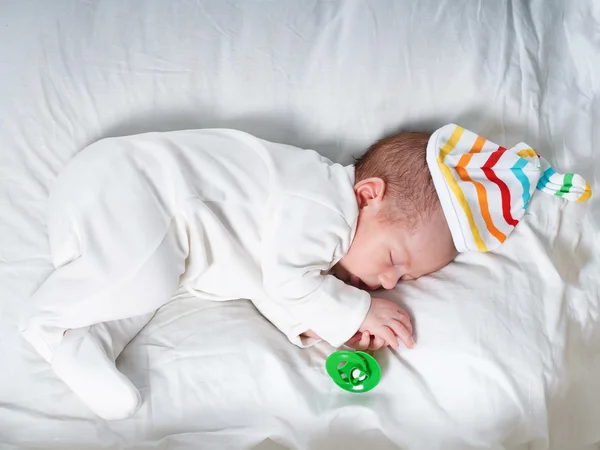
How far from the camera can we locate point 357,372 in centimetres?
113

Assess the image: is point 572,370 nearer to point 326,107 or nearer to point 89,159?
point 326,107

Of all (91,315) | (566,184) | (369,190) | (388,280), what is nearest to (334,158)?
(369,190)

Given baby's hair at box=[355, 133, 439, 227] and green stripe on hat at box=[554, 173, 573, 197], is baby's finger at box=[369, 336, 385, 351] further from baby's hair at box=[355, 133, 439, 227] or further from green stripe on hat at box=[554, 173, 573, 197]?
green stripe on hat at box=[554, 173, 573, 197]

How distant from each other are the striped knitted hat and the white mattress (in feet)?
0.18

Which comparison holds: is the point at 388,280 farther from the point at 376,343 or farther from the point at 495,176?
the point at 495,176

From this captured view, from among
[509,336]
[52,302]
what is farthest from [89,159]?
[509,336]

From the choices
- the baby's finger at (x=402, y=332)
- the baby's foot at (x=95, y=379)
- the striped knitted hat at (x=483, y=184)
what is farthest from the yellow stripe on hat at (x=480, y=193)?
the baby's foot at (x=95, y=379)

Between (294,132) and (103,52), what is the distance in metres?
0.41

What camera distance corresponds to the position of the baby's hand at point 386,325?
3.80ft

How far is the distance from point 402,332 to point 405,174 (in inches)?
10.4

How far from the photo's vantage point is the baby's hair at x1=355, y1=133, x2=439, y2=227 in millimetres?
1188

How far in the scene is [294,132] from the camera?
1.41 metres

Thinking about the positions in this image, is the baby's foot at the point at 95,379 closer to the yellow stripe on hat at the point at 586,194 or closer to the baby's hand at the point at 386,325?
the baby's hand at the point at 386,325

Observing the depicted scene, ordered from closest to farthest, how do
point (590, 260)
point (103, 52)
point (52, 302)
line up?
point (52, 302), point (590, 260), point (103, 52)
